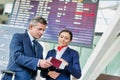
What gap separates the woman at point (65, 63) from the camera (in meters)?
3.03

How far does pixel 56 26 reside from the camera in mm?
4996

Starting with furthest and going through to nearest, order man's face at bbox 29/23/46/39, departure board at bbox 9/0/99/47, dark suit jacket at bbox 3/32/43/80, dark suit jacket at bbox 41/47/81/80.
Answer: departure board at bbox 9/0/99/47
dark suit jacket at bbox 41/47/81/80
man's face at bbox 29/23/46/39
dark suit jacket at bbox 3/32/43/80

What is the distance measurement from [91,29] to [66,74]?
6.17ft

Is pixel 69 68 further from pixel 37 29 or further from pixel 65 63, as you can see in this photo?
pixel 37 29

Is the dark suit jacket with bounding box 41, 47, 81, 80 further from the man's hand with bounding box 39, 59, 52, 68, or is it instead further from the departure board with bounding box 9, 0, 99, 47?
the departure board with bounding box 9, 0, 99, 47

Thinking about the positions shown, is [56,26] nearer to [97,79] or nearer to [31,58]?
[97,79]

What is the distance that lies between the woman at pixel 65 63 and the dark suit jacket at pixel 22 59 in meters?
0.23

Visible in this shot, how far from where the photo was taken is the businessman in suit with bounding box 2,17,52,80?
2.79 meters

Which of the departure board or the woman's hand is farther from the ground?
the departure board

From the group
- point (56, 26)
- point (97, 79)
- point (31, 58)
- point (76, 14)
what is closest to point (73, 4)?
point (76, 14)

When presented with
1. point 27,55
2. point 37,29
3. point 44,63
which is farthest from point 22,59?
point 37,29

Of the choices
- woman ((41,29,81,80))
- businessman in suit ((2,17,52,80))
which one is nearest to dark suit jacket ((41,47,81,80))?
woman ((41,29,81,80))

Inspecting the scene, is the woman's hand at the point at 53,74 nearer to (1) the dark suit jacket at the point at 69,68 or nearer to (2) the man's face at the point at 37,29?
(1) the dark suit jacket at the point at 69,68

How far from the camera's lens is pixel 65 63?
297 cm
